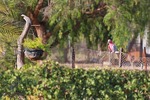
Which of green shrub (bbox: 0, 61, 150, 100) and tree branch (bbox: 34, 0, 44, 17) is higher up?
tree branch (bbox: 34, 0, 44, 17)

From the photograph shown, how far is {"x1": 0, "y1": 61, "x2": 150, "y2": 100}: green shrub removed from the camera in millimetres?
5062

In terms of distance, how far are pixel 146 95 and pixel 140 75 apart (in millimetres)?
292

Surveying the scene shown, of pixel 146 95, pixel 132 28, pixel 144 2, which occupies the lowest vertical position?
pixel 146 95

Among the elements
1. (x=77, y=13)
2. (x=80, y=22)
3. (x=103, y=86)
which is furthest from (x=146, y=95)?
(x=80, y=22)

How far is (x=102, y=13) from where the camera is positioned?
45.6ft

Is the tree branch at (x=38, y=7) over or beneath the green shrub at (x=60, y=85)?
over

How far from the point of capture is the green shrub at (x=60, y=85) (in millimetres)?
5062

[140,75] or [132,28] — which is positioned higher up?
[132,28]

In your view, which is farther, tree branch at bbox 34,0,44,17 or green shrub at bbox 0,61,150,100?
tree branch at bbox 34,0,44,17

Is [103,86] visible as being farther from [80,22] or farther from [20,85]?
[80,22]

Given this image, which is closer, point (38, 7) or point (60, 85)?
point (60, 85)

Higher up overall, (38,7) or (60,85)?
(38,7)

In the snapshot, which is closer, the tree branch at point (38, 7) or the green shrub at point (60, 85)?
the green shrub at point (60, 85)

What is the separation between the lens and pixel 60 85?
5.08 m
